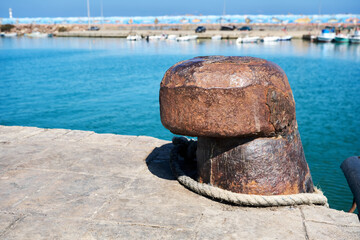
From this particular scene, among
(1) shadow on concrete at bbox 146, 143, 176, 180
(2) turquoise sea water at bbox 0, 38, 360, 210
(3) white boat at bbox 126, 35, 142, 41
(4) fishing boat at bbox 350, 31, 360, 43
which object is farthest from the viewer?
(3) white boat at bbox 126, 35, 142, 41

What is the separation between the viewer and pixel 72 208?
2451 millimetres

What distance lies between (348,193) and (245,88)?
4.41 m

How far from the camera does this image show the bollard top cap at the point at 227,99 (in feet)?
7.87

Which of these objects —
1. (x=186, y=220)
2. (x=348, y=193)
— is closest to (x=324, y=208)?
(x=186, y=220)

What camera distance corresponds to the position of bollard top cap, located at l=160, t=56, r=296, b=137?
2.40m

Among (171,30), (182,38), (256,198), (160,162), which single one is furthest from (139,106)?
(171,30)

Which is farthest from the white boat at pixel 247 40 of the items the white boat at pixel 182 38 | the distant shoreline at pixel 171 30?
the white boat at pixel 182 38

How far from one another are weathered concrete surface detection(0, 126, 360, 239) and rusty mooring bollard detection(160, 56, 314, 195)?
243 mm

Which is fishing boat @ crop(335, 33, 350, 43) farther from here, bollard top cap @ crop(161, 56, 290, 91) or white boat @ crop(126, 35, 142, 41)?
bollard top cap @ crop(161, 56, 290, 91)

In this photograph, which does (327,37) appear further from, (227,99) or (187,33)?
(227,99)

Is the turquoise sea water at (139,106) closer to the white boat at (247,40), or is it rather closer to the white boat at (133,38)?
the white boat at (247,40)

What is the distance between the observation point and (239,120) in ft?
7.91

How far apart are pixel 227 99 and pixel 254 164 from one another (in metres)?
0.53

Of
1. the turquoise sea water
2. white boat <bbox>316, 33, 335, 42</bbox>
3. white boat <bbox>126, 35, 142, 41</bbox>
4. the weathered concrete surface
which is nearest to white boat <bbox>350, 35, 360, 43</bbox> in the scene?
white boat <bbox>316, 33, 335, 42</bbox>
